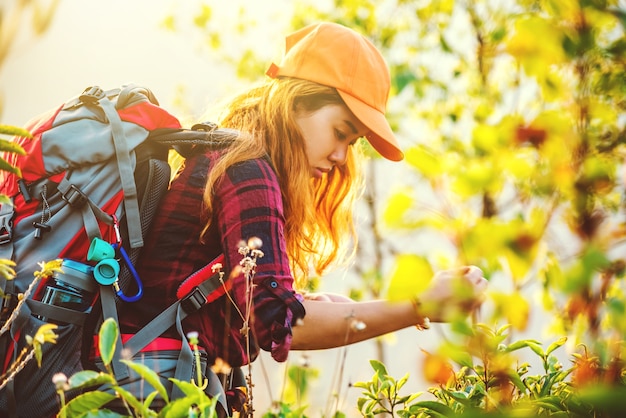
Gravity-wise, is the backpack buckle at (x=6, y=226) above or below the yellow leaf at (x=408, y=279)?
above

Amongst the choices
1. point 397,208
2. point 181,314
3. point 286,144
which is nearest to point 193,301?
point 181,314

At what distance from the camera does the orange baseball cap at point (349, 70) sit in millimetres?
2062

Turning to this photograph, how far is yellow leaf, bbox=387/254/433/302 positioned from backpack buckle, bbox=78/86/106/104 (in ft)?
4.57

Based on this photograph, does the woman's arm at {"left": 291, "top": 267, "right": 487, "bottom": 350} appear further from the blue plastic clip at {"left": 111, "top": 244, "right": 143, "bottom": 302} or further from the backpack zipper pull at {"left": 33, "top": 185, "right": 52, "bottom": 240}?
the backpack zipper pull at {"left": 33, "top": 185, "right": 52, "bottom": 240}

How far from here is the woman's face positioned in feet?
6.68

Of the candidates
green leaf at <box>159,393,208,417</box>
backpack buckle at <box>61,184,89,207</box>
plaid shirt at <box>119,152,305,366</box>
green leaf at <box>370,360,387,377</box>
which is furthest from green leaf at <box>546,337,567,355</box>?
backpack buckle at <box>61,184,89,207</box>

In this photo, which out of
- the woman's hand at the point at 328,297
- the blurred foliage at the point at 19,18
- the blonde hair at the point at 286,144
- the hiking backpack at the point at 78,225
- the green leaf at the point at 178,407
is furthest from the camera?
the woman's hand at the point at 328,297

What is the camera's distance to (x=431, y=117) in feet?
21.8

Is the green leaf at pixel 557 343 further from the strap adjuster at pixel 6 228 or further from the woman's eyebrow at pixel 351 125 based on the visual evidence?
the strap adjuster at pixel 6 228

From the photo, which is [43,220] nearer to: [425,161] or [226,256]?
[226,256]

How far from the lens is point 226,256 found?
1.61m

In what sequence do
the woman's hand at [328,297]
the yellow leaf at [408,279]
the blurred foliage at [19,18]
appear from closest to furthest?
1. the yellow leaf at [408,279]
2. the blurred foliage at [19,18]
3. the woman's hand at [328,297]

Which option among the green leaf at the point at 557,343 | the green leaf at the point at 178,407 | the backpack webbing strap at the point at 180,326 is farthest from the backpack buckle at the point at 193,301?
the green leaf at the point at 557,343

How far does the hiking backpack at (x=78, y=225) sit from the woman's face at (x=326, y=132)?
318 millimetres
